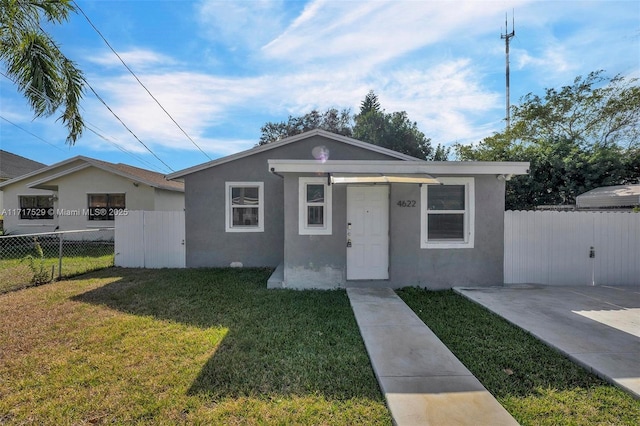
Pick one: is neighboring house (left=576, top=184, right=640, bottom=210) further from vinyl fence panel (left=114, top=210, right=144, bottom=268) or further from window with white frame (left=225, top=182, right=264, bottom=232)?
vinyl fence panel (left=114, top=210, right=144, bottom=268)

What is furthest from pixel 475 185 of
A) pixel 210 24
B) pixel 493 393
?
pixel 210 24

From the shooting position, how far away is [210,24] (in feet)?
31.4

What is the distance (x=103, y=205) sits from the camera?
1467cm

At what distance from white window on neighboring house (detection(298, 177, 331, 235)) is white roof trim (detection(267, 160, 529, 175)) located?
1.14ft

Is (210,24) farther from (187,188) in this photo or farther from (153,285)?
(153,285)

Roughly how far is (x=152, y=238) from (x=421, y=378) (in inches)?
352

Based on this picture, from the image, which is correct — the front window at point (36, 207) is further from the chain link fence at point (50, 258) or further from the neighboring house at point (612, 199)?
the neighboring house at point (612, 199)

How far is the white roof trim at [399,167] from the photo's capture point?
6574 millimetres

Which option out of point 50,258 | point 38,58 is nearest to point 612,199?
point 38,58

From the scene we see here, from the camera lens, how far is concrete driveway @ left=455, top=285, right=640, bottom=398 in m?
3.49

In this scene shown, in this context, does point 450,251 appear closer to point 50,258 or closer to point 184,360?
point 184,360

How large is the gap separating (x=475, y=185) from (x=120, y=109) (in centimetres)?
1385

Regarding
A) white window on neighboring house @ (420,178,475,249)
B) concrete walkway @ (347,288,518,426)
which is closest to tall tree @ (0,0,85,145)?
concrete walkway @ (347,288,518,426)

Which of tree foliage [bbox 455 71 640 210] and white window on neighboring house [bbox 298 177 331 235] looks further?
tree foliage [bbox 455 71 640 210]
